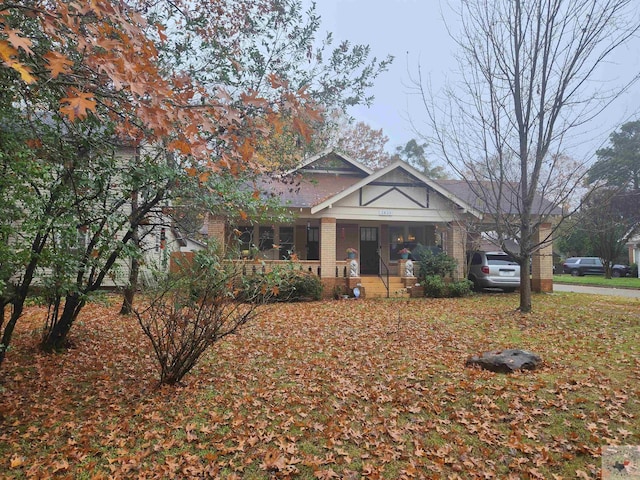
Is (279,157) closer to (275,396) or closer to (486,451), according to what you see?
(275,396)

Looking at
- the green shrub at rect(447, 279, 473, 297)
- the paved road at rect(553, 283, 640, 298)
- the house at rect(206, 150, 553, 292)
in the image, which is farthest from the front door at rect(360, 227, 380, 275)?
the paved road at rect(553, 283, 640, 298)

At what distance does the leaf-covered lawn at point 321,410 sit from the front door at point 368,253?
1088cm

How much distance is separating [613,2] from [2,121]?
34.8ft

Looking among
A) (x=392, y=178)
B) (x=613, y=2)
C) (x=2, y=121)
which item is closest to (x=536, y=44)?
(x=613, y=2)

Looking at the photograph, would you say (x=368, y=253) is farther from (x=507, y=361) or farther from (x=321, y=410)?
(x=321, y=410)

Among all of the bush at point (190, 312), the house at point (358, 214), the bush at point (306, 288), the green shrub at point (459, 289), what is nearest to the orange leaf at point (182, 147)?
the bush at point (190, 312)

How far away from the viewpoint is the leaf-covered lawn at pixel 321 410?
3.50 meters

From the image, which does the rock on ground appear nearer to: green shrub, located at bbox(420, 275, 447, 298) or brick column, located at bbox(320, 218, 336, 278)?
green shrub, located at bbox(420, 275, 447, 298)

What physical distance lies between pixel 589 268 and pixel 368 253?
23.7 meters

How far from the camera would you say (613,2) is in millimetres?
7984

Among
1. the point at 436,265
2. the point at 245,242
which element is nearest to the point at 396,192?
the point at 436,265

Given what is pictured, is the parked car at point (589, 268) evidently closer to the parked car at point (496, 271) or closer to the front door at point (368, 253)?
the parked car at point (496, 271)

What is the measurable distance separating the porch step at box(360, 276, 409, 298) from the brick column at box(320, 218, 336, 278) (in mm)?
1516

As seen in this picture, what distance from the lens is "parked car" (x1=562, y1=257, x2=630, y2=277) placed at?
3059cm
